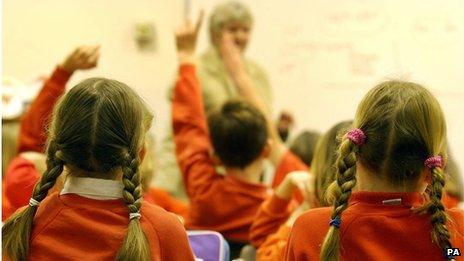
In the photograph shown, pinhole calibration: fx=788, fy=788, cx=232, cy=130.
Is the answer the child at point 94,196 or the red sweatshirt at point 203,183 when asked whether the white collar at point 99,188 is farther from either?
the red sweatshirt at point 203,183


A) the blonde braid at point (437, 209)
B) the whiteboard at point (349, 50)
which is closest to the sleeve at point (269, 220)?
the blonde braid at point (437, 209)

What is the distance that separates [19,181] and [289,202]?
71cm

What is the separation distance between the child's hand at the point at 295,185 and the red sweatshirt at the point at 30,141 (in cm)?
61

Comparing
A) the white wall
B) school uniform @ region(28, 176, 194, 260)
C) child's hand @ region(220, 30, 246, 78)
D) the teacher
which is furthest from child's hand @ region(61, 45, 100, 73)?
the white wall

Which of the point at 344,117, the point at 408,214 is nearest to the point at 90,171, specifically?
the point at 408,214

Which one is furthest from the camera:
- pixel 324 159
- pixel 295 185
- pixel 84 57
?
pixel 84 57

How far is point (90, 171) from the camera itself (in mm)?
1426

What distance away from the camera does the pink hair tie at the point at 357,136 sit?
55.4 inches

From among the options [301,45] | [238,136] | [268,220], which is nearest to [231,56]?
→ [238,136]

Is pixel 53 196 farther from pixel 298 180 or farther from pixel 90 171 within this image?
pixel 298 180

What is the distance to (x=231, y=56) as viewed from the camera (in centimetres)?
315

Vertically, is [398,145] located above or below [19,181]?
above

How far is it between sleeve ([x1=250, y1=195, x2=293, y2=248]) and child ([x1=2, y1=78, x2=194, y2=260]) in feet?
2.10

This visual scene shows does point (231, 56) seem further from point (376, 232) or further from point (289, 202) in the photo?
point (376, 232)
